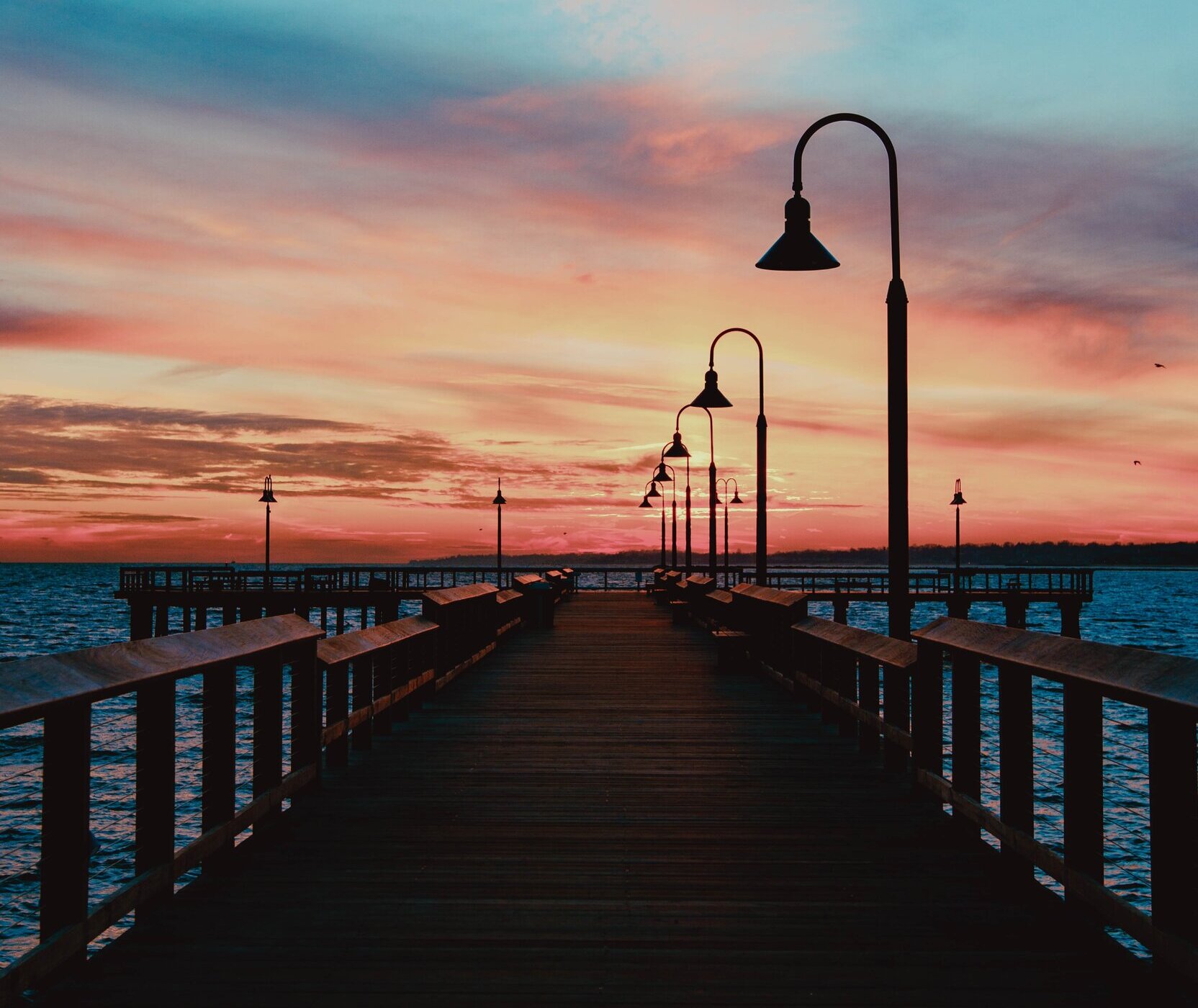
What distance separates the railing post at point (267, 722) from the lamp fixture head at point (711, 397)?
16522 mm

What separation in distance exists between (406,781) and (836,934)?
408 cm

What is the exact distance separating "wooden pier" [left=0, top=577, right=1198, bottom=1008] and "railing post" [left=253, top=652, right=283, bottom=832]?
22mm

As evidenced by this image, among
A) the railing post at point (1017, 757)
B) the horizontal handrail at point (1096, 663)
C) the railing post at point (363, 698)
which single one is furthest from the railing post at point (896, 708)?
the railing post at point (363, 698)

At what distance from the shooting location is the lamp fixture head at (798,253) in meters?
11.5

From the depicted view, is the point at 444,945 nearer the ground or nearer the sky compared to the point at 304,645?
nearer the ground

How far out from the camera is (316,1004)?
4188mm

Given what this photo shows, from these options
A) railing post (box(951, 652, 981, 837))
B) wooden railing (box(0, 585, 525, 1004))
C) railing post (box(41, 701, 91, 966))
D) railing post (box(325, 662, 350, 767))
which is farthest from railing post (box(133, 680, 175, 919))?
railing post (box(951, 652, 981, 837))

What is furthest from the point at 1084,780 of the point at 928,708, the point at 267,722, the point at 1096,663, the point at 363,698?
the point at 363,698

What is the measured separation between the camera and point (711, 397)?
22984mm

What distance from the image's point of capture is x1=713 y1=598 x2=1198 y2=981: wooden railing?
4.14m

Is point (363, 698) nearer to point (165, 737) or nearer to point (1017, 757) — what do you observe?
point (165, 737)

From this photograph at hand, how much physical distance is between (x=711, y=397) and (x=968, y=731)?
1678 centimetres

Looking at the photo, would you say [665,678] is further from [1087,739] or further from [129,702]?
[129,702]

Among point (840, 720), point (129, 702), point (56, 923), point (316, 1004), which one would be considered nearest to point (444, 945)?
point (316, 1004)
